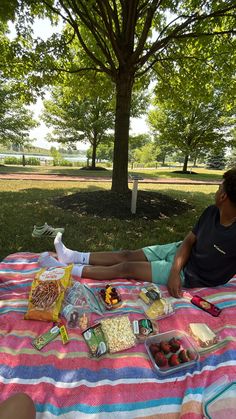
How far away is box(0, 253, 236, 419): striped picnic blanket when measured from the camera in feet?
5.09

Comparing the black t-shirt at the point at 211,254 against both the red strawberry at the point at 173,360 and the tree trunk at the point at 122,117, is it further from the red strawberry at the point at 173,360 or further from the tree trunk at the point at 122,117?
the tree trunk at the point at 122,117

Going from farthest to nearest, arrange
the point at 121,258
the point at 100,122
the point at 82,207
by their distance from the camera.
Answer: the point at 100,122 → the point at 82,207 → the point at 121,258

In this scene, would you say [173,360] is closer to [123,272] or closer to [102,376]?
[102,376]

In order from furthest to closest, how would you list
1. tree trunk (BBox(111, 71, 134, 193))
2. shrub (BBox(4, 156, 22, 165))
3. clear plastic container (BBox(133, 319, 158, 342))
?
1. shrub (BBox(4, 156, 22, 165))
2. tree trunk (BBox(111, 71, 134, 193))
3. clear plastic container (BBox(133, 319, 158, 342))

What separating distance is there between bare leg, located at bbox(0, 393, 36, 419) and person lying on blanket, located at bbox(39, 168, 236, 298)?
1526 mm

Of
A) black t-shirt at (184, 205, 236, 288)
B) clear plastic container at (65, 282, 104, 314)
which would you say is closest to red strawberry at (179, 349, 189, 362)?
clear plastic container at (65, 282, 104, 314)

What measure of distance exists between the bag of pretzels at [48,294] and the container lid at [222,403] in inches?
50.9

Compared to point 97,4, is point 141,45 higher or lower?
lower

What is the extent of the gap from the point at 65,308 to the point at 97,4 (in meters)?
7.38

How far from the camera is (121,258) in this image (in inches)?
120

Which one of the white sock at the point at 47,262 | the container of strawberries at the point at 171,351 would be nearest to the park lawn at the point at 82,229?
the white sock at the point at 47,262

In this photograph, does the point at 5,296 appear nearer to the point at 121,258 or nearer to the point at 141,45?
the point at 121,258

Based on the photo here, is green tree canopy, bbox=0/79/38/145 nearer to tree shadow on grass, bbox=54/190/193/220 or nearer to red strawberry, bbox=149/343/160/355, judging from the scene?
tree shadow on grass, bbox=54/190/193/220

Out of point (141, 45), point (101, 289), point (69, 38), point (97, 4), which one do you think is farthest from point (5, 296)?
point (69, 38)
